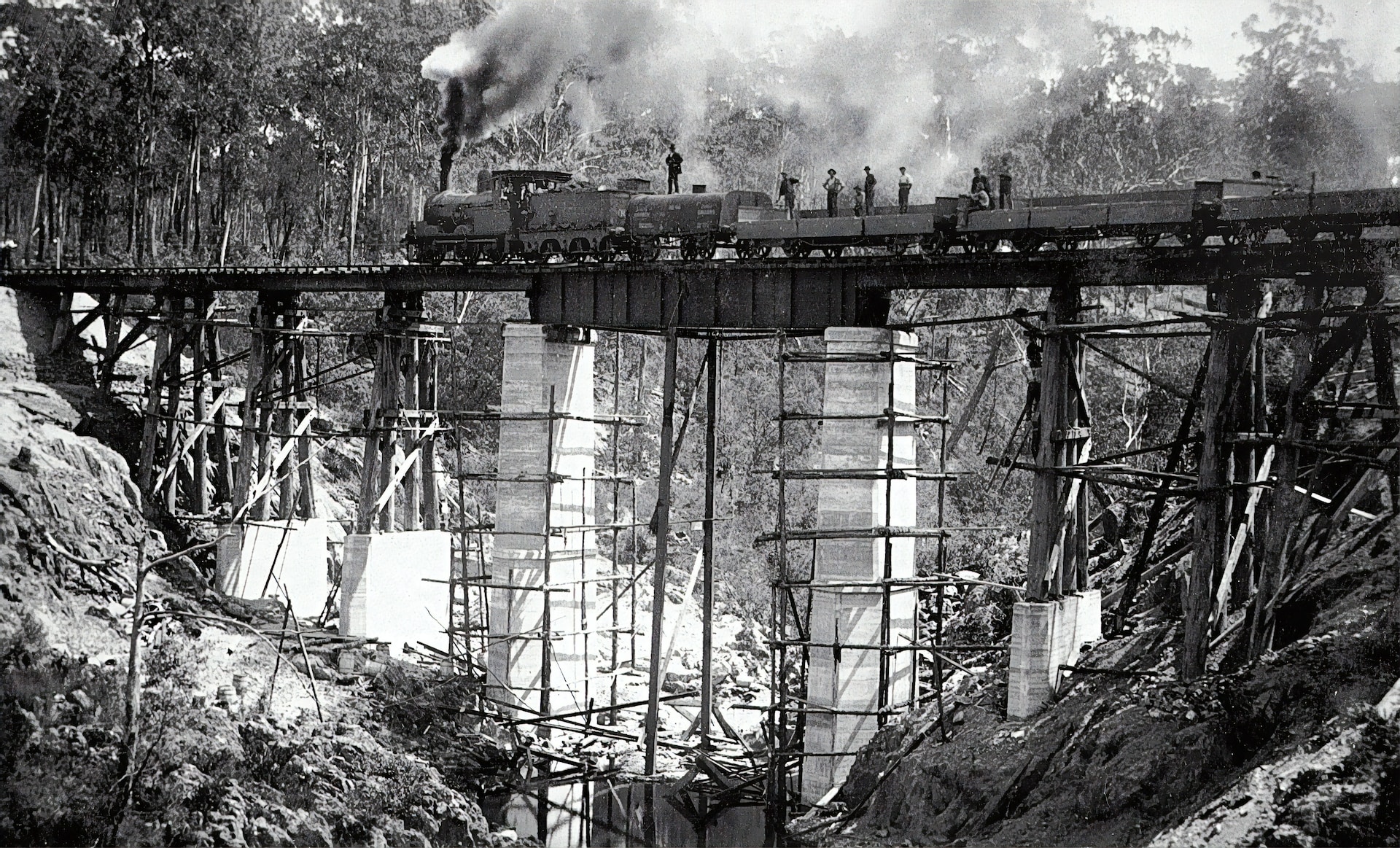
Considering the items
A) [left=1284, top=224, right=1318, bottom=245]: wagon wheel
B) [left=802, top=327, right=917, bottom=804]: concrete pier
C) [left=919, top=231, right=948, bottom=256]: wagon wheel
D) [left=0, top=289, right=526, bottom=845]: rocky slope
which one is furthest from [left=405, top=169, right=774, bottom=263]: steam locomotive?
[left=1284, top=224, right=1318, bottom=245]: wagon wheel

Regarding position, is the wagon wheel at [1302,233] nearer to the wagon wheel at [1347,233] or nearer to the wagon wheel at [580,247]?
the wagon wheel at [1347,233]

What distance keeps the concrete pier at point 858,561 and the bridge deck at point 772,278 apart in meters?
1.05

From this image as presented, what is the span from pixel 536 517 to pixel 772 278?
661 centimetres

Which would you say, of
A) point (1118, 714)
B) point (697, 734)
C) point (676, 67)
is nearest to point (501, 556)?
point (697, 734)

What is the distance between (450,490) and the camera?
134 ft

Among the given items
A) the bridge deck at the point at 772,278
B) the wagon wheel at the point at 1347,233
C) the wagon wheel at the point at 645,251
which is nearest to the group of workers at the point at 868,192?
the wagon wheel at the point at 645,251

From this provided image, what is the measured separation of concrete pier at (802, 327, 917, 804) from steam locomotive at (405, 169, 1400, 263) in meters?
2.32

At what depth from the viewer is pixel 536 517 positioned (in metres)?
27.1

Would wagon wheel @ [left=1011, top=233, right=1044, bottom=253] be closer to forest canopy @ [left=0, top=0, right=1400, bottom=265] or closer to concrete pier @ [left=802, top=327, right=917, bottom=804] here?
concrete pier @ [left=802, top=327, right=917, bottom=804]

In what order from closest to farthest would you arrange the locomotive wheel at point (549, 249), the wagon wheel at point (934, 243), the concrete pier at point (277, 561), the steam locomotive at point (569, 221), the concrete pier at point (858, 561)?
the concrete pier at point (858, 561) → the wagon wheel at point (934, 243) → the steam locomotive at point (569, 221) → the locomotive wheel at point (549, 249) → the concrete pier at point (277, 561)

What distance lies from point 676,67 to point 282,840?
109 feet

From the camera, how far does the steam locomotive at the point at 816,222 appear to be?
1931 cm

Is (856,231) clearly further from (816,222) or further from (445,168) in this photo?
(445,168)

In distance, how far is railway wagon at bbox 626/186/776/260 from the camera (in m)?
26.6
